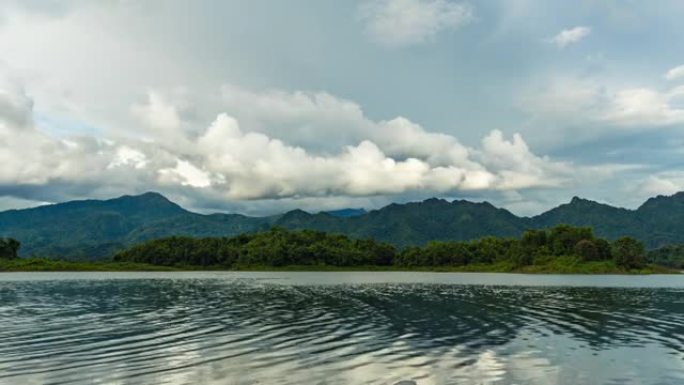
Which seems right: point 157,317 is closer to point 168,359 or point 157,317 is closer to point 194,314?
point 194,314

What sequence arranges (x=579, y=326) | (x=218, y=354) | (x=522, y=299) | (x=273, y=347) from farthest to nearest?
(x=522, y=299)
(x=579, y=326)
(x=273, y=347)
(x=218, y=354)

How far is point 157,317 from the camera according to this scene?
5700cm

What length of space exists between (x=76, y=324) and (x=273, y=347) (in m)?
21.8

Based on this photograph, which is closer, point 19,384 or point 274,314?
point 19,384

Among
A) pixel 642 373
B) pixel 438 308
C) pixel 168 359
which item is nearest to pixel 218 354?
pixel 168 359

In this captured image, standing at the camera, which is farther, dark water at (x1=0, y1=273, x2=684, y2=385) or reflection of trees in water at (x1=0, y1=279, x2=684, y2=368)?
reflection of trees in water at (x1=0, y1=279, x2=684, y2=368)

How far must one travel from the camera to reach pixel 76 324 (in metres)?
50.3

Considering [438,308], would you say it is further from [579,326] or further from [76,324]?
[76,324]

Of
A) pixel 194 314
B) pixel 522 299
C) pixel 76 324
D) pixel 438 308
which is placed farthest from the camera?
pixel 522 299

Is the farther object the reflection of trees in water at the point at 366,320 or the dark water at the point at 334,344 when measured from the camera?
the reflection of trees in water at the point at 366,320

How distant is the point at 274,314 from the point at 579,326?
30481 millimetres

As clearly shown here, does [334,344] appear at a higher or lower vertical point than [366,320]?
lower

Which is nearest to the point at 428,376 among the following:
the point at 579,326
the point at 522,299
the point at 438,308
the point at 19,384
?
the point at 19,384

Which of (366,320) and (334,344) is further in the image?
(366,320)
